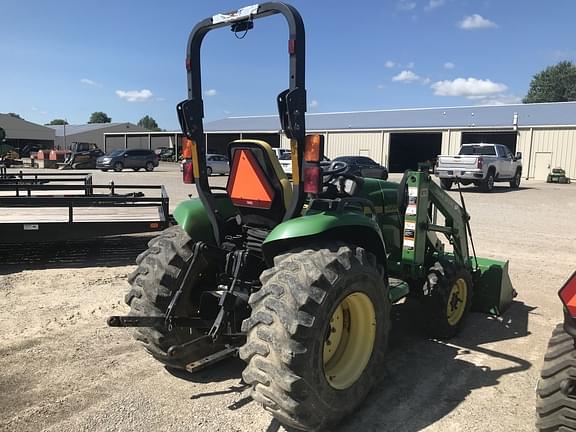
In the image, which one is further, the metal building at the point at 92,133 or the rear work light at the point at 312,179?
the metal building at the point at 92,133

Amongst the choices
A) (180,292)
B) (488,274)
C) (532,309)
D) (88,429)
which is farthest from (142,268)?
(532,309)

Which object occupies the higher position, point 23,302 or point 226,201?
point 226,201

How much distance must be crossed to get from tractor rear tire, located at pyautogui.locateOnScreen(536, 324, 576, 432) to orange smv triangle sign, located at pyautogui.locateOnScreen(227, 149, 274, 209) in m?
1.97

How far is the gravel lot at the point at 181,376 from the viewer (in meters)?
3.33

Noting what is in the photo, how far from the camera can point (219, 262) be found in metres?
3.95

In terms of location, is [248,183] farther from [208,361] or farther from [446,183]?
[446,183]

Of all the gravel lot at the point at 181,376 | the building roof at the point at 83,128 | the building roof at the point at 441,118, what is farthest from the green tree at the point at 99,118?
the gravel lot at the point at 181,376

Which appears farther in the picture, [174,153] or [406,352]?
[174,153]

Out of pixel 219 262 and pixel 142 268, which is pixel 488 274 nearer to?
pixel 219 262

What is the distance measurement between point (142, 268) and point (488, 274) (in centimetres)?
375

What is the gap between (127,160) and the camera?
34094 millimetres

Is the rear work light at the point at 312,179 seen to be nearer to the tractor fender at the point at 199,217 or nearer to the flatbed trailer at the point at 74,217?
the tractor fender at the point at 199,217

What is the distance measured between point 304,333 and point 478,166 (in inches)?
752

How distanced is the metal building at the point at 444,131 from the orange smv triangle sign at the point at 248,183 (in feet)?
106
